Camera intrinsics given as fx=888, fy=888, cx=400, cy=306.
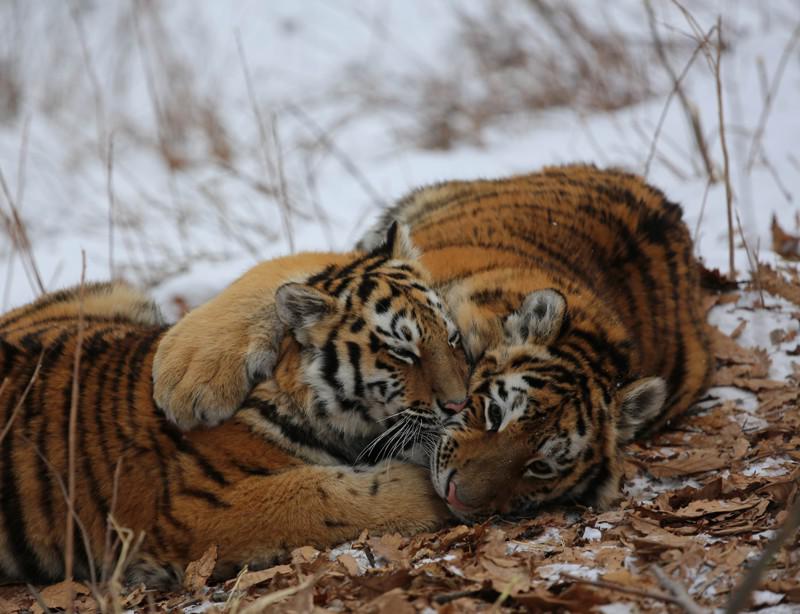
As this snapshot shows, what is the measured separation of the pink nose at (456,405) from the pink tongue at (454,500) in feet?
0.68

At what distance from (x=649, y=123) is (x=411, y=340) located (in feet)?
11.8

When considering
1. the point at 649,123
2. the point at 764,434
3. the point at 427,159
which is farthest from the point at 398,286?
the point at 427,159

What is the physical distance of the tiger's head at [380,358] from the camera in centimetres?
234

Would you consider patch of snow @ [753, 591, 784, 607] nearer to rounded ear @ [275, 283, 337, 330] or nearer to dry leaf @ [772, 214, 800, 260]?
rounded ear @ [275, 283, 337, 330]

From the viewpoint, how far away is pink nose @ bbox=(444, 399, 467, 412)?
7.49ft

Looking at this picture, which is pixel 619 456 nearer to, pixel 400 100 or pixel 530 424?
pixel 530 424

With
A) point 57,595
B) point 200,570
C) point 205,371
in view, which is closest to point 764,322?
point 205,371

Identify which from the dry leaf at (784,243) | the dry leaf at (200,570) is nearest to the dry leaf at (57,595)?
the dry leaf at (200,570)

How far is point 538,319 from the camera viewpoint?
7.68ft

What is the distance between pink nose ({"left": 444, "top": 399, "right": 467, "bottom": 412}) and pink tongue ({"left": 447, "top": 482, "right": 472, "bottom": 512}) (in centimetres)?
21

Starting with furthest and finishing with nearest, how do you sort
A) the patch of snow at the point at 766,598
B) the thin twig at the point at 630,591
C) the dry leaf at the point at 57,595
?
the dry leaf at the point at 57,595 < the patch of snow at the point at 766,598 < the thin twig at the point at 630,591

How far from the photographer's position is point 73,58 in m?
8.56

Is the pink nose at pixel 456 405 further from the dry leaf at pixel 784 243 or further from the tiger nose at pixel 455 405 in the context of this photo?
the dry leaf at pixel 784 243

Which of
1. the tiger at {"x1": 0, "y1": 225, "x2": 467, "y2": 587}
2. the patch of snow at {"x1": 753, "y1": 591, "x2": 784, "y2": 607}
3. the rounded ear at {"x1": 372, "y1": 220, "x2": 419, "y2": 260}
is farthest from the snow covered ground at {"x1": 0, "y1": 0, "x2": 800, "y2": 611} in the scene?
the rounded ear at {"x1": 372, "y1": 220, "x2": 419, "y2": 260}
